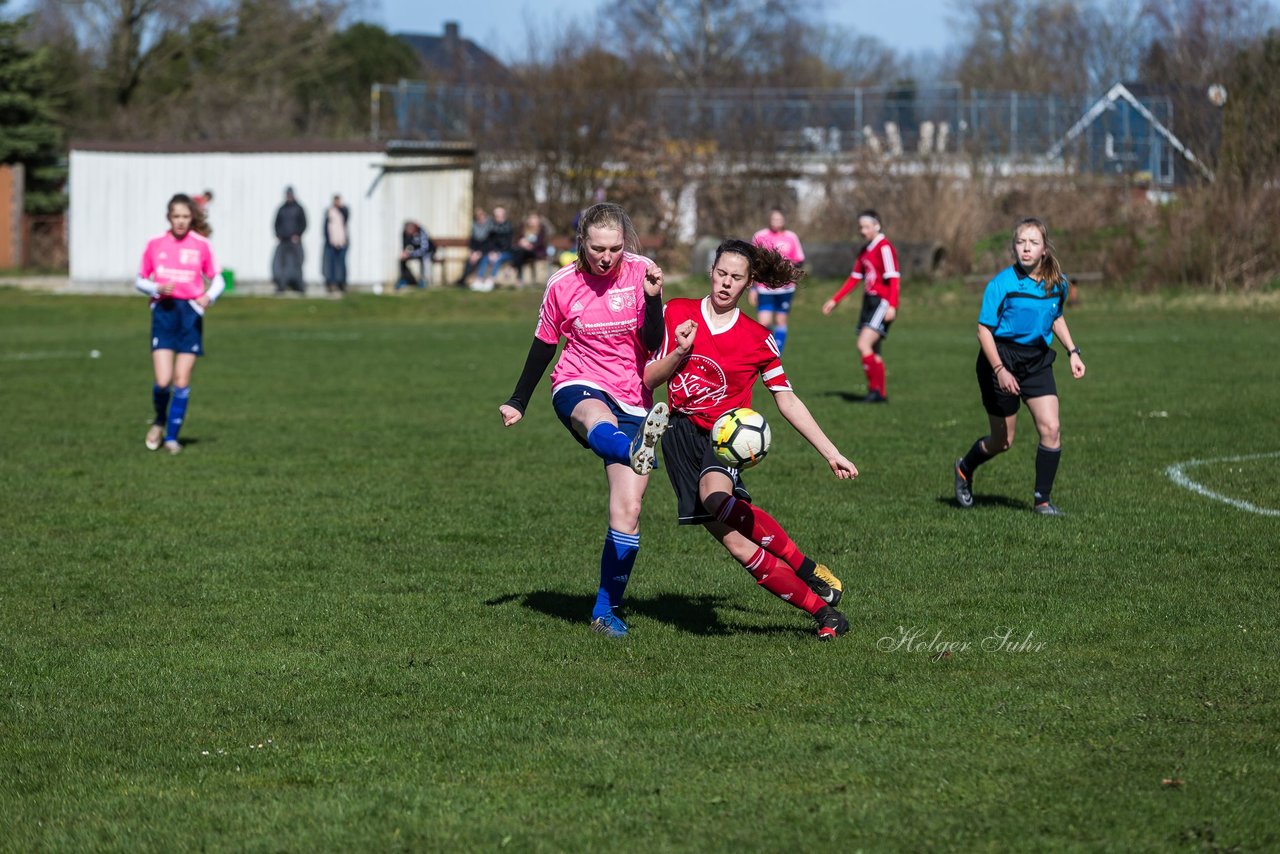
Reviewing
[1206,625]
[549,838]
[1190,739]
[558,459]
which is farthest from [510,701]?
[558,459]

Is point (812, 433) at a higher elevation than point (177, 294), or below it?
below

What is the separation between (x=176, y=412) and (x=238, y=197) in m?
Answer: 22.4

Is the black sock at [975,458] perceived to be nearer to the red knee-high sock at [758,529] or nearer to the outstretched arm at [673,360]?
the red knee-high sock at [758,529]

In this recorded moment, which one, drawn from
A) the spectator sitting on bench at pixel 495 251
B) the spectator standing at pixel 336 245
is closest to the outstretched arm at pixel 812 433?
the spectator standing at pixel 336 245

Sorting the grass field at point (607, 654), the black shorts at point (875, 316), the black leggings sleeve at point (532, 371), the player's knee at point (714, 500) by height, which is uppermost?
the black shorts at point (875, 316)

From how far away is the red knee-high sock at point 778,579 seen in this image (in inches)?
266

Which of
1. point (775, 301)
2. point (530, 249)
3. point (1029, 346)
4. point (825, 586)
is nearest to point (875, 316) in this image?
point (775, 301)

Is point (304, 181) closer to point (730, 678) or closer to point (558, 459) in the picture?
point (558, 459)

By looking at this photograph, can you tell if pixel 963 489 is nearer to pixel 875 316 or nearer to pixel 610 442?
pixel 610 442

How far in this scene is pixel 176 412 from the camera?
13.3 meters

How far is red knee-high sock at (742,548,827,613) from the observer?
6.76 meters

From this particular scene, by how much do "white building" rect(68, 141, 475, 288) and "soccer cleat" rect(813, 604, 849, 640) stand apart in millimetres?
28504

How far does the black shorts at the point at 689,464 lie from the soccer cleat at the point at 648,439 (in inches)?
10.8

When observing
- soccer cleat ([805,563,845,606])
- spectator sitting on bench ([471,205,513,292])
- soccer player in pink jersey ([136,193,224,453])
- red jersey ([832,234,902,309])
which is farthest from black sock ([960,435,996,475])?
spectator sitting on bench ([471,205,513,292])
